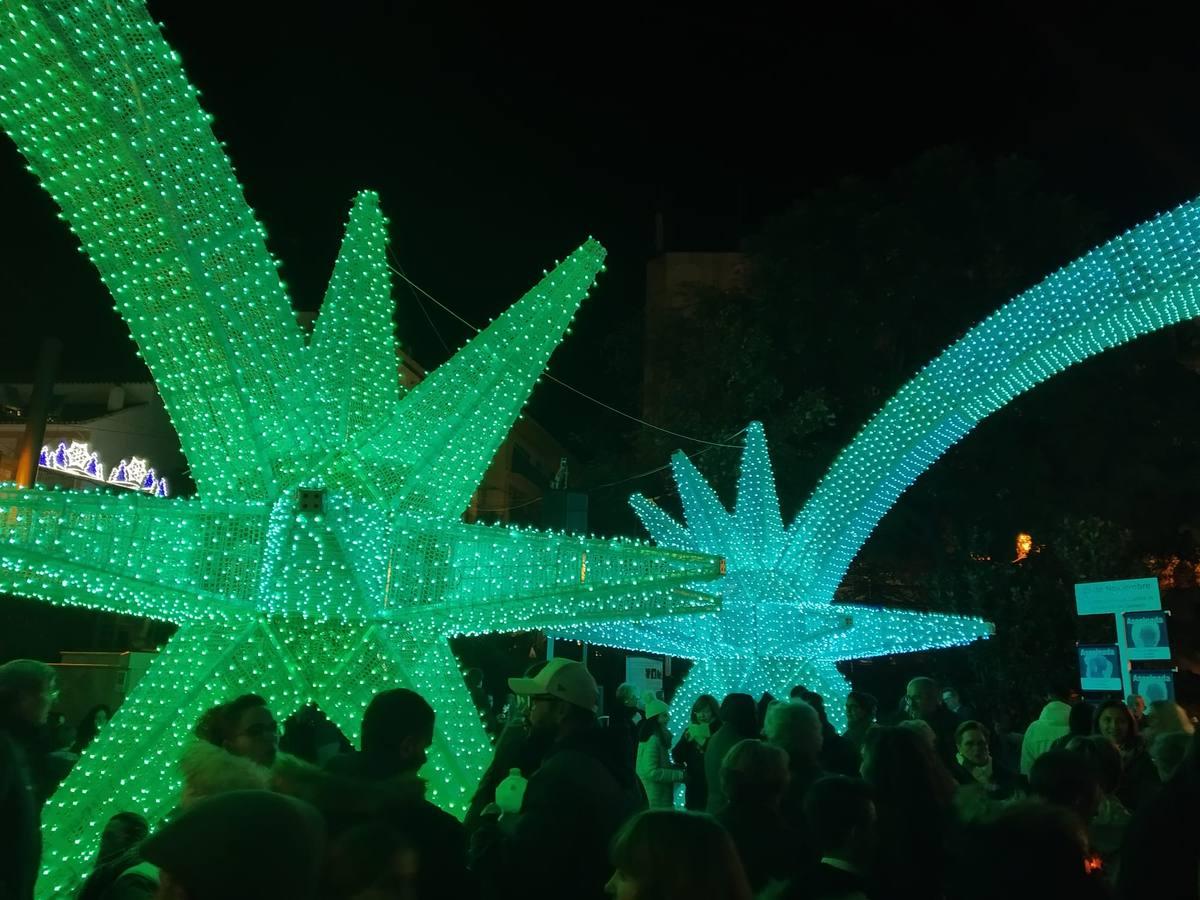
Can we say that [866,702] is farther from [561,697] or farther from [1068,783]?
[561,697]

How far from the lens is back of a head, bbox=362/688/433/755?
9.82 ft

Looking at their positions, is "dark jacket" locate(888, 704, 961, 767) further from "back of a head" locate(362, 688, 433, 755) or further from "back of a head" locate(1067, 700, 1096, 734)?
"back of a head" locate(362, 688, 433, 755)

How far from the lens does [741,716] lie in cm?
495

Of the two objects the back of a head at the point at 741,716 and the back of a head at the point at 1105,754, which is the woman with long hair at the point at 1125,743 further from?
the back of a head at the point at 741,716

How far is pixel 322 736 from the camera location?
22.8 feet

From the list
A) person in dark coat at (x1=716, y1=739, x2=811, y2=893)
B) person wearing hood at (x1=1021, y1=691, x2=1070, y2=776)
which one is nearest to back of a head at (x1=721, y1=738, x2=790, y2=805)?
person in dark coat at (x1=716, y1=739, x2=811, y2=893)

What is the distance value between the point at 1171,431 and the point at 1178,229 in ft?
35.4

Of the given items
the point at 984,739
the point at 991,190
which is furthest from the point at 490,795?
the point at 991,190

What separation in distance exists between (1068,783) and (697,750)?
410cm

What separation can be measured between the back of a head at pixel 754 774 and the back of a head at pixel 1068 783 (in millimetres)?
896

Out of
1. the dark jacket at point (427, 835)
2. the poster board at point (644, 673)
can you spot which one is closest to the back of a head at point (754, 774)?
the dark jacket at point (427, 835)

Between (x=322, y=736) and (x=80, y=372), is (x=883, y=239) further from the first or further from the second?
(x=80, y=372)

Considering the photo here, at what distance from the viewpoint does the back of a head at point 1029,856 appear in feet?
8.10

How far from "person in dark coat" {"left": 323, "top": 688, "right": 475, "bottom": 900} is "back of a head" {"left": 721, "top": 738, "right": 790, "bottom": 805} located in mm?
972
